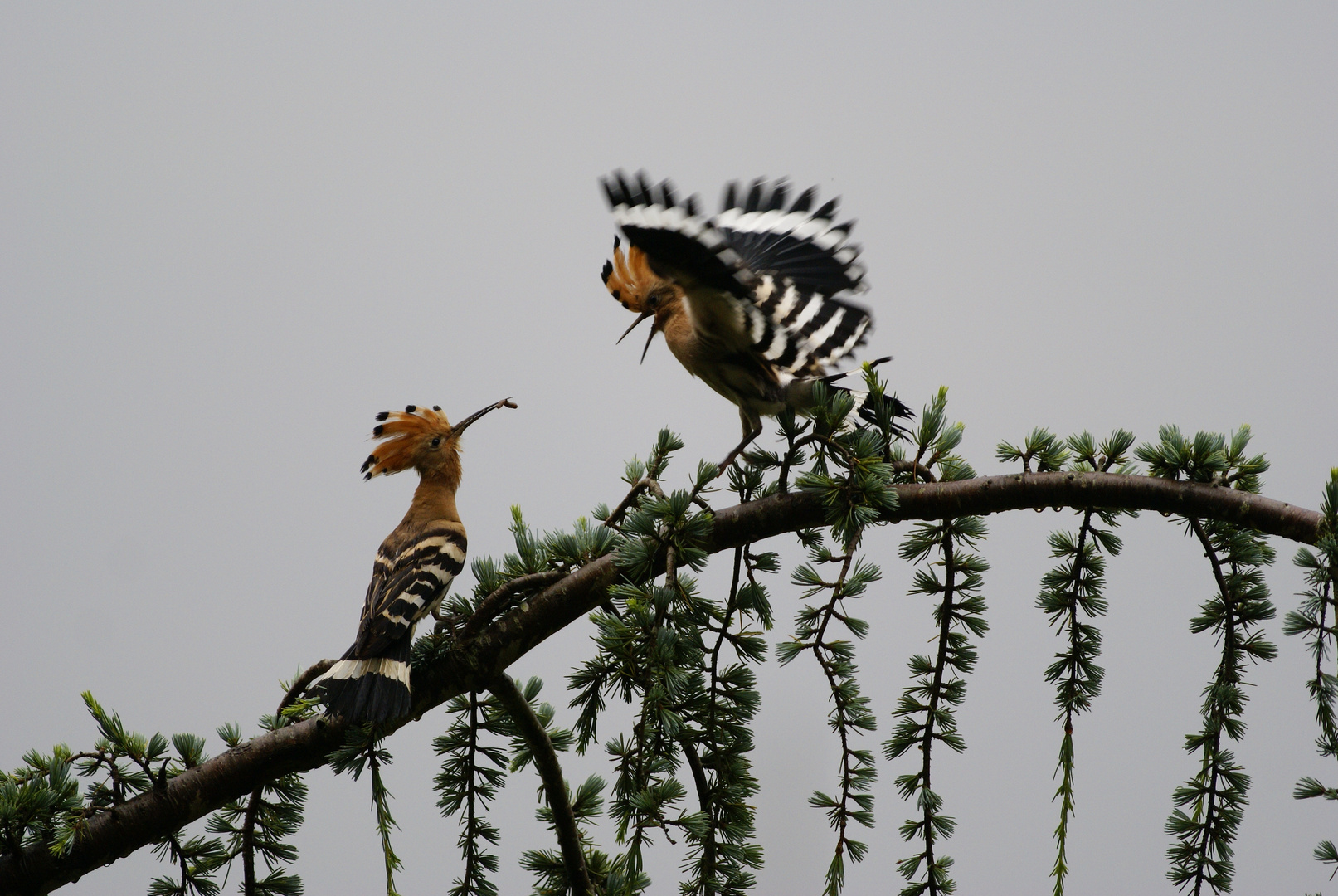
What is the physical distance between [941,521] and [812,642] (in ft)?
0.73

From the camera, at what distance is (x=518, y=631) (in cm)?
95

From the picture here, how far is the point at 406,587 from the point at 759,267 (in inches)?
23.0

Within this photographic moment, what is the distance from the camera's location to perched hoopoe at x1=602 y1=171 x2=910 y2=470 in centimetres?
89

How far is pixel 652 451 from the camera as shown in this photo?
1.00 metres

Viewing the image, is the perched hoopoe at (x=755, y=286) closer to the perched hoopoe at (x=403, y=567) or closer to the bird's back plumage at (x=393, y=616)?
the perched hoopoe at (x=403, y=567)

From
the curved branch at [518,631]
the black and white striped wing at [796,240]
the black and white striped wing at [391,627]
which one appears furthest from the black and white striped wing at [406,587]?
A: the black and white striped wing at [796,240]

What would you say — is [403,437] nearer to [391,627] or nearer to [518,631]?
[391,627]

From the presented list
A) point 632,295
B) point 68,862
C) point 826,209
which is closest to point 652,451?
point 826,209

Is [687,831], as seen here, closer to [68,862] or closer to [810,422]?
[810,422]

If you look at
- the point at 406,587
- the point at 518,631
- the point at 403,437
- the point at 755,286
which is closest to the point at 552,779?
the point at 518,631

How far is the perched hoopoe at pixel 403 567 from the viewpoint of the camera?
0.94 metres

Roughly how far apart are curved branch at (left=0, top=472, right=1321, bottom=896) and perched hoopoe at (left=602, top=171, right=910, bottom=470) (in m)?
0.12

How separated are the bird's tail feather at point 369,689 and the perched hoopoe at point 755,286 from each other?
387mm

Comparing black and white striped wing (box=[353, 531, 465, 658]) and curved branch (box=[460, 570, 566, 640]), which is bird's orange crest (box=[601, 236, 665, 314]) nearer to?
black and white striped wing (box=[353, 531, 465, 658])
